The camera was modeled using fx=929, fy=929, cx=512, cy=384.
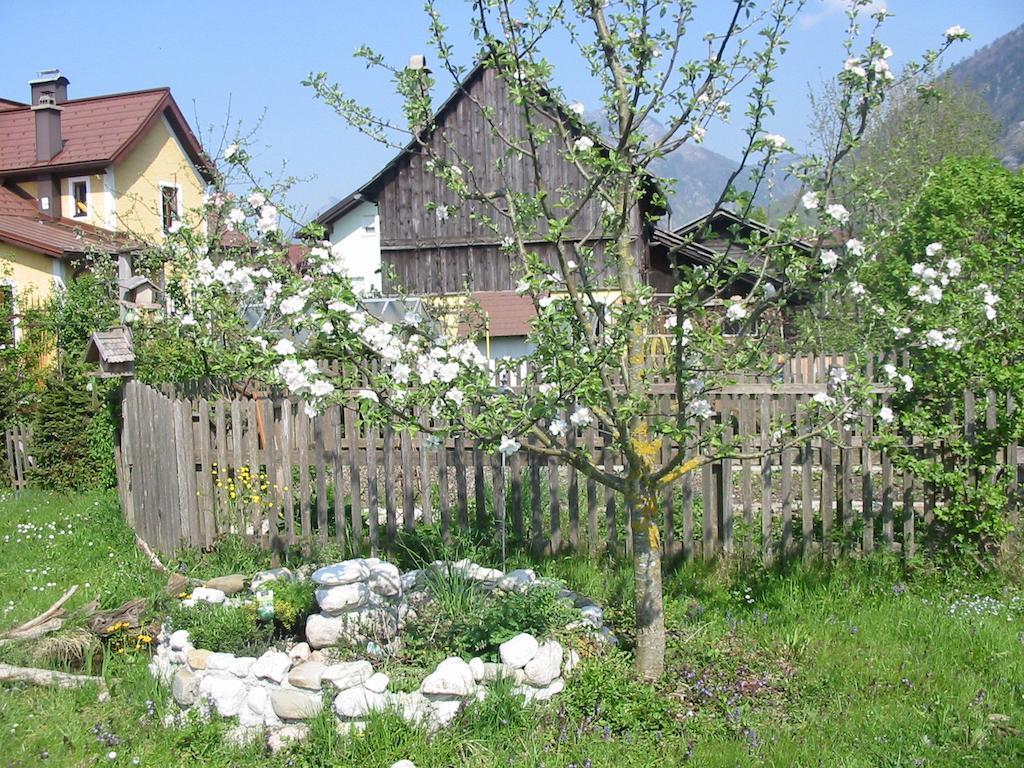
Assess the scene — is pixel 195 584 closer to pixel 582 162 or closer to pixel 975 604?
pixel 582 162

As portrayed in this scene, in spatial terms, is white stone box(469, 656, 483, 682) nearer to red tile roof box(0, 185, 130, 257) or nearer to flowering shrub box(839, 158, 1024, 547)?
flowering shrub box(839, 158, 1024, 547)

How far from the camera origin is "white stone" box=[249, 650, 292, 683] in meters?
4.65

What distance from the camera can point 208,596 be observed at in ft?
18.7

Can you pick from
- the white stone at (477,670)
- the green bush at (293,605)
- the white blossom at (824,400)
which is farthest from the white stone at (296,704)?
the white blossom at (824,400)

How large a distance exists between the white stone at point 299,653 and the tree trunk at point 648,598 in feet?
5.79

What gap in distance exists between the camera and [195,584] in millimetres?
6293

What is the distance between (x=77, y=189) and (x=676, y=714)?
77.6 feet

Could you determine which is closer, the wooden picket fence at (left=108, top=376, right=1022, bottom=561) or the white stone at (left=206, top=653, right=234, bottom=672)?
the white stone at (left=206, top=653, right=234, bottom=672)

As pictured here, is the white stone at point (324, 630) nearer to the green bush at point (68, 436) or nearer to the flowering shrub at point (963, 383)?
the flowering shrub at point (963, 383)

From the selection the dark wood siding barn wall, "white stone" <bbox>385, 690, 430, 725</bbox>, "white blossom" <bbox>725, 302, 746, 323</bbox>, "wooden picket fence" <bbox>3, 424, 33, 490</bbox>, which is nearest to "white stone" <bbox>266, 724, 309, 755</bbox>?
"white stone" <bbox>385, 690, 430, 725</bbox>

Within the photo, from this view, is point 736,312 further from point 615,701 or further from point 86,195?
point 86,195

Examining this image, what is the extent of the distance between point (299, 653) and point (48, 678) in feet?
4.51

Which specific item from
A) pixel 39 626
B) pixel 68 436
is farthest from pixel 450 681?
pixel 68 436

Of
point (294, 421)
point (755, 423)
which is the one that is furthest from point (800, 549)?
point (294, 421)
